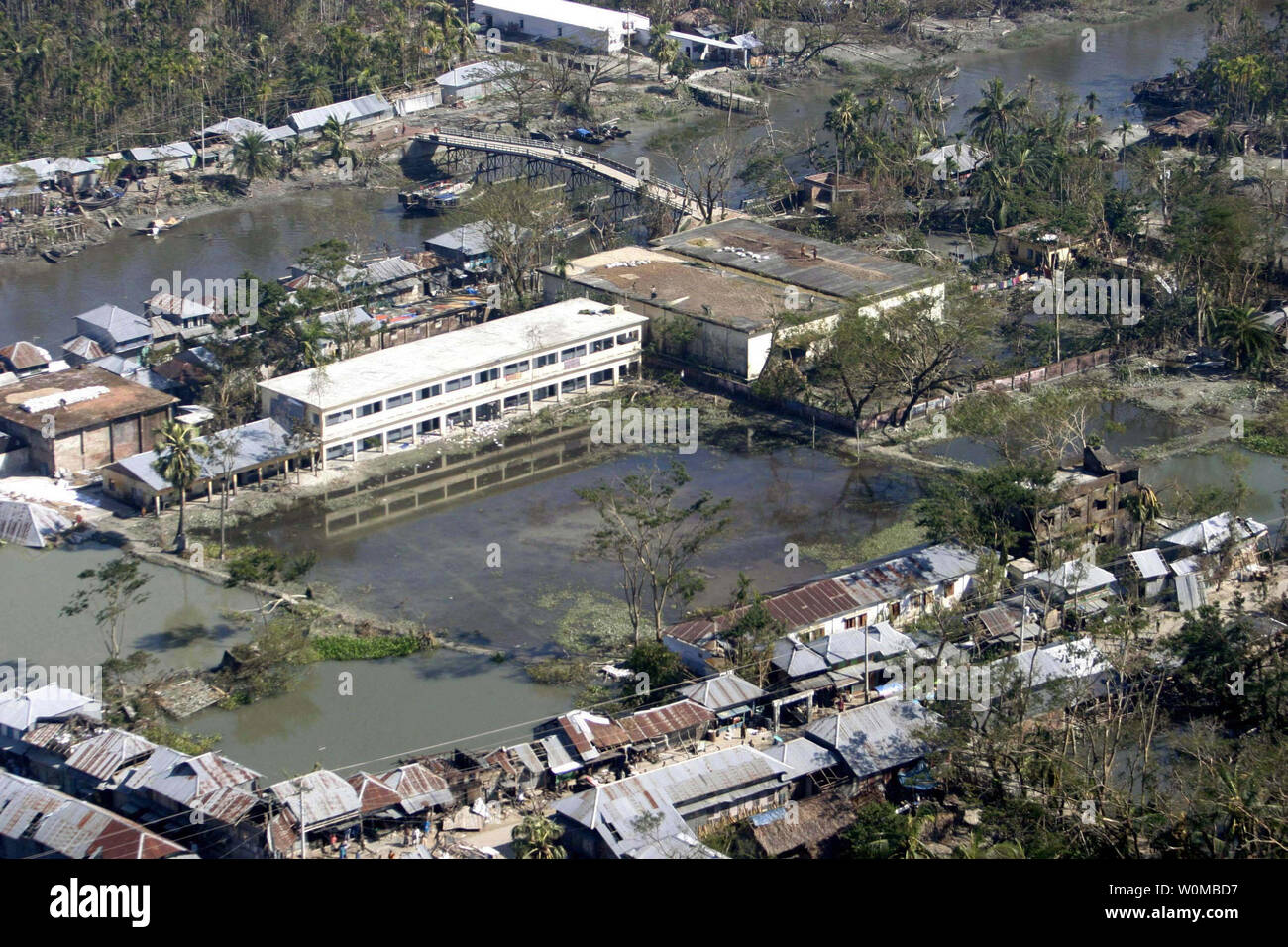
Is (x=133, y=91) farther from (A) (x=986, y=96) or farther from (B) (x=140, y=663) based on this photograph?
(B) (x=140, y=663)

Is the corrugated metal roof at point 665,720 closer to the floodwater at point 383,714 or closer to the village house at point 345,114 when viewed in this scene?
the floodwater at point 383,714

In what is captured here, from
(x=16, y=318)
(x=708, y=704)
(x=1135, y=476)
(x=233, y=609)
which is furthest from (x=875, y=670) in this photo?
(x=16, y=318)

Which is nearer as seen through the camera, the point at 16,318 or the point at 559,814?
the point at 559,814

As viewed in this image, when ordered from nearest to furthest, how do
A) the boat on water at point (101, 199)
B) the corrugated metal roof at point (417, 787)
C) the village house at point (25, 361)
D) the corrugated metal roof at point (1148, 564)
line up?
the corrugated metal roof at point (417, 787) < the corrugated metal roof at point (1148, 564) < the village house at point (25, 361) < the boat on water at point (101, 199)
